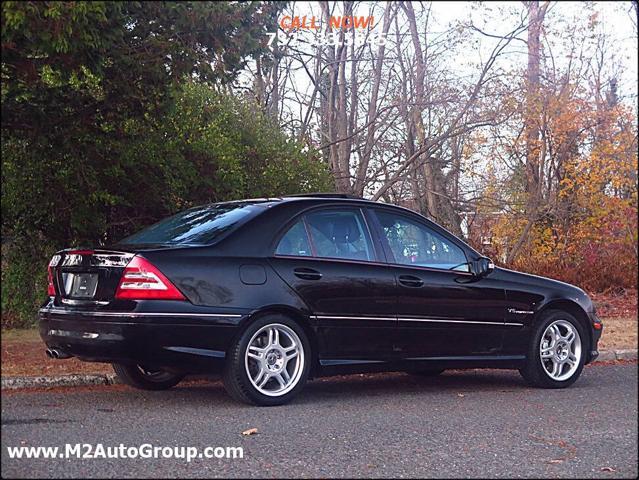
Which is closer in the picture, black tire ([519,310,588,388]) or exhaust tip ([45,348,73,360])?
exhaust tip ([45,348,73,360])

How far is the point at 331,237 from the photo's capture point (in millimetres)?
6898

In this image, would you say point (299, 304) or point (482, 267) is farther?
point (482, 267)

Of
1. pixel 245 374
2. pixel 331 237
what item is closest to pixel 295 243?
pixel 331 237

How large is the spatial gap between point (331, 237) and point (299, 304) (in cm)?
77

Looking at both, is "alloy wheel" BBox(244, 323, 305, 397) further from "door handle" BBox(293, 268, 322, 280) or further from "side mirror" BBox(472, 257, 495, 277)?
"side mirror" BBox(472, 257, 495, 277)

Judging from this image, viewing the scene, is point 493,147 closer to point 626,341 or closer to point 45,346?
point 626,341

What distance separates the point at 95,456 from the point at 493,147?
1913cm

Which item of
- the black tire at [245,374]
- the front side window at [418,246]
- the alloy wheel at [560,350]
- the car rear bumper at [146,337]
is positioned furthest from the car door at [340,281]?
the alloy wheel at [560,350]

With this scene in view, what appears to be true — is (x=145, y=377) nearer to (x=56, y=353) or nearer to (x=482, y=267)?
(x=56, y=353)

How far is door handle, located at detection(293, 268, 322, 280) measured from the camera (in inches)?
254

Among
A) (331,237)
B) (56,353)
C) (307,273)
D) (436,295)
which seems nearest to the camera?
(56,353)

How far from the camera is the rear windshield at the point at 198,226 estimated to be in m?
6.43

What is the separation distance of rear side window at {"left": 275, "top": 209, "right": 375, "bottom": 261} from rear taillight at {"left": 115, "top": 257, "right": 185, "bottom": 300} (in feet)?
3.26

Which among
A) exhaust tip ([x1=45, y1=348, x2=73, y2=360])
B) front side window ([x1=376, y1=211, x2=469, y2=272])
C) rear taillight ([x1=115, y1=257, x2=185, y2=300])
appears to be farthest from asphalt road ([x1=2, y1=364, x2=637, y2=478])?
front side window ([x1=376, y1=211, x2=469, y2=272])
